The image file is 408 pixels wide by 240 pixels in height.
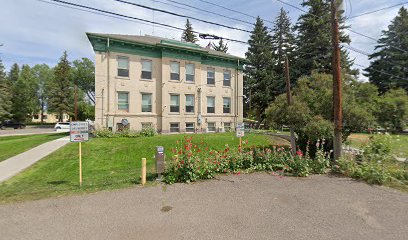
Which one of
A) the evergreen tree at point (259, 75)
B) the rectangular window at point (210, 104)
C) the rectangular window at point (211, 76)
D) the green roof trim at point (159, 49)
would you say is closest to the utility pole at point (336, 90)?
the green roof trim at point (159, 49)

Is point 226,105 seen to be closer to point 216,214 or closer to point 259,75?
point 259,75

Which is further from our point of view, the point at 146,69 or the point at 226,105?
the point at 226,105

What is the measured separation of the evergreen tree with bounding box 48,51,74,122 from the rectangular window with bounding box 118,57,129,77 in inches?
1366

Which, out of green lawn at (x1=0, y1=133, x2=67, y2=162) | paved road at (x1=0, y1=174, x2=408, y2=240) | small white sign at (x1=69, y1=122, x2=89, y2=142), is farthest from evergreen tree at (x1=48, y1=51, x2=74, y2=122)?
paved road at (x1=0, y1=174, x2=408, y2=240)

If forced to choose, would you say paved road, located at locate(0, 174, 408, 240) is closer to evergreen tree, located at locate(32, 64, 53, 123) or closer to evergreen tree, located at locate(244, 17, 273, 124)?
evergreen tree, located at locate(244, 17, 273, 124)

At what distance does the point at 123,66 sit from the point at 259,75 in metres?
24.4

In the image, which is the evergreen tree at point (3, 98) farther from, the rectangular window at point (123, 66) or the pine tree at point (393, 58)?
the pine tree at point (393, 58)

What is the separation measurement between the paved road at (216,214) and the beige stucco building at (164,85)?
14.6 metres

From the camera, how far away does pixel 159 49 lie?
67.5ft

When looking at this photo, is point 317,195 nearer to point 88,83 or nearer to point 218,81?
point 218,81

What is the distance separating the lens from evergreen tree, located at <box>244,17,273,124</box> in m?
34.6

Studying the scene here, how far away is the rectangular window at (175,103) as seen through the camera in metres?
21.2

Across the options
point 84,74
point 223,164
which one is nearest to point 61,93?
point 84,74

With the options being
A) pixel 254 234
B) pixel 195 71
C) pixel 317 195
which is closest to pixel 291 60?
pixel 195 71
